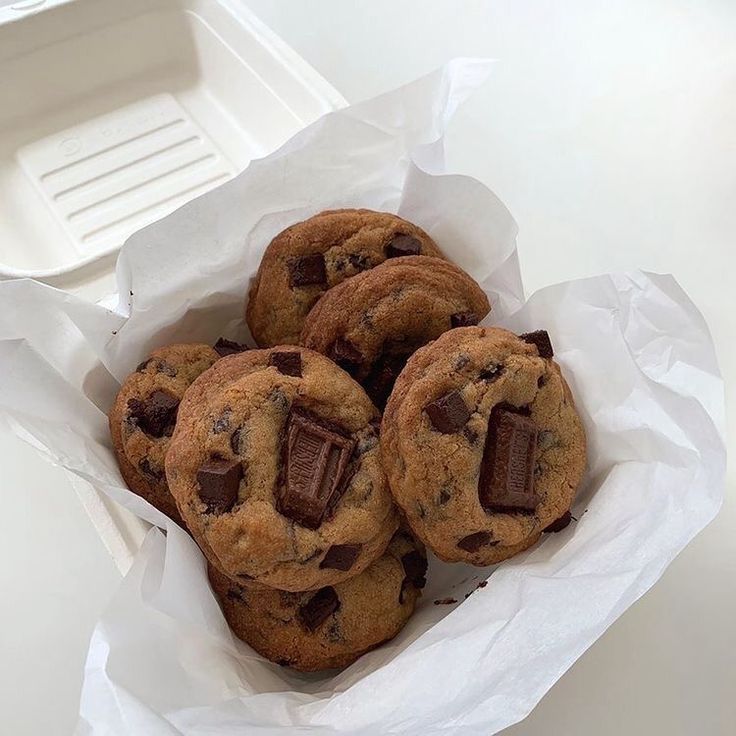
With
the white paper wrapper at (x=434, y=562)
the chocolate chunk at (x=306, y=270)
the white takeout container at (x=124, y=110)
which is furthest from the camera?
the white takeout container at (x=124, y=110)

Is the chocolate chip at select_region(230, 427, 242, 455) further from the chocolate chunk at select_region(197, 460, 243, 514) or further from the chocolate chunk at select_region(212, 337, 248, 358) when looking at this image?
the chocolate chunk at select_region(212, 337, 248, 358)

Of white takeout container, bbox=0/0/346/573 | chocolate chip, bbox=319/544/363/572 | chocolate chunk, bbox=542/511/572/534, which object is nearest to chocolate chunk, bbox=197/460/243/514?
chocolate chip, bbox=319/544/363/572

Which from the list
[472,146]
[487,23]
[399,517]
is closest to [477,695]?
[399,517]

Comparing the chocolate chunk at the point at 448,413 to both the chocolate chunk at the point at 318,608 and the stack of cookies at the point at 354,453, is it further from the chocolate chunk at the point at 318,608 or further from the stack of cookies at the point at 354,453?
the chocolate chunk at the point at 318,608

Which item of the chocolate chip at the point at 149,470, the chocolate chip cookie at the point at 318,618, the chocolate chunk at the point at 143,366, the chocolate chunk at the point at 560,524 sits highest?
the chocolate chunk at the point at 143,366

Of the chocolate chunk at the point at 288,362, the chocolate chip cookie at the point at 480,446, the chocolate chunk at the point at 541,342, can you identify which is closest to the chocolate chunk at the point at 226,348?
the chocolate chunk at the point at 288,362

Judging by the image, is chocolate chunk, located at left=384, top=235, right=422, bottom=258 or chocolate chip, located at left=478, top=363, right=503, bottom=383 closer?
chocolate chip, located at left=478, top=363, right=503, bottom=383
